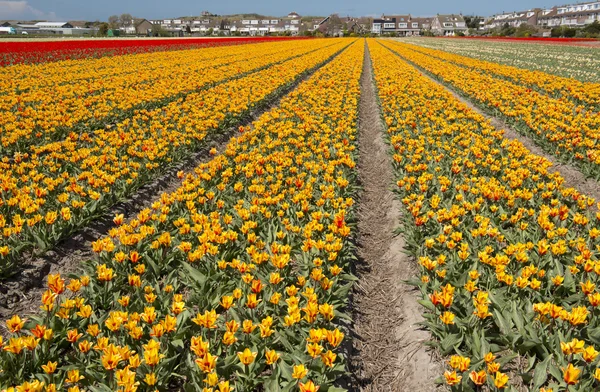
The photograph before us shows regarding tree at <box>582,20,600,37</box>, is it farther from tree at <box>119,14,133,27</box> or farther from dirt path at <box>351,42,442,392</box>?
tree at <box>119,14,133,27</box>

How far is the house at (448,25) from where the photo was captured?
15212cm

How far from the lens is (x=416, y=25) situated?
555 feet

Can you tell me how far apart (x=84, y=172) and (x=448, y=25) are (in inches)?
6944

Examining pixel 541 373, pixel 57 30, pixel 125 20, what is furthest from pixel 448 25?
pixel 541 373

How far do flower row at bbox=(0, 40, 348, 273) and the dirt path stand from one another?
14.2ft

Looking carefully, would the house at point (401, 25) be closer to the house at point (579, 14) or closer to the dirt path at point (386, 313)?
the house at point (579, 14)

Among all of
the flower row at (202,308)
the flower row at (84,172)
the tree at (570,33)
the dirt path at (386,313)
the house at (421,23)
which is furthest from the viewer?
the house at (421,23)

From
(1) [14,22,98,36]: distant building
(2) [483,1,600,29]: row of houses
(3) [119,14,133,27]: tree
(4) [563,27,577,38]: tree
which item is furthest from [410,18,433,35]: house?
(1) [14,22,98,36]: distant building

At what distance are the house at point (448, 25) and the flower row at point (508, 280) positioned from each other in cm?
16224

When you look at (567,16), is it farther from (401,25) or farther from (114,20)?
(114,20)

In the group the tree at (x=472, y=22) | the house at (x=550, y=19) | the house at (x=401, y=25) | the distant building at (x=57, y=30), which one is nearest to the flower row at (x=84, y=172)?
the distant building at (x=57, y=30)

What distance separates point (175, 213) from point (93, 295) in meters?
2.33

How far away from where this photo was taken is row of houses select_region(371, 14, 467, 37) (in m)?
157

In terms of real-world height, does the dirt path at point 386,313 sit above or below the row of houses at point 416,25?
below
